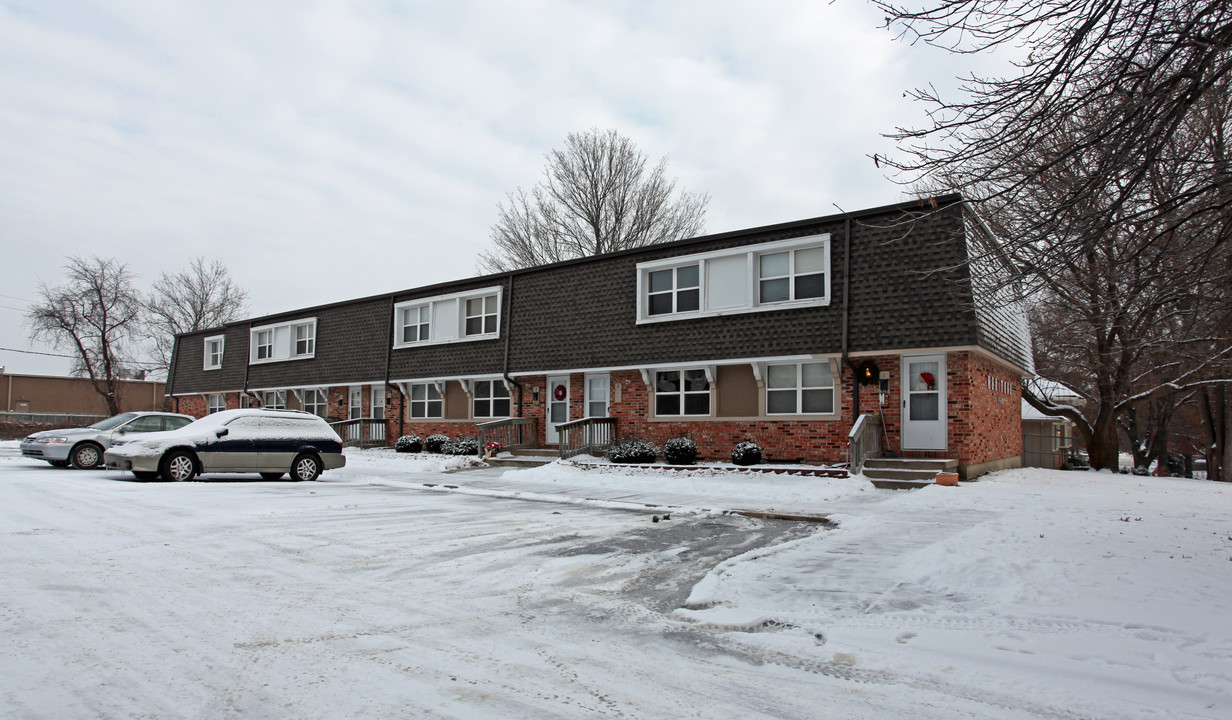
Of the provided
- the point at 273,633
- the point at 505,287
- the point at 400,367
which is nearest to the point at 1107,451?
the point at 505,287

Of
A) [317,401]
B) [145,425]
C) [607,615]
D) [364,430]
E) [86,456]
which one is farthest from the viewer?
[317,401]

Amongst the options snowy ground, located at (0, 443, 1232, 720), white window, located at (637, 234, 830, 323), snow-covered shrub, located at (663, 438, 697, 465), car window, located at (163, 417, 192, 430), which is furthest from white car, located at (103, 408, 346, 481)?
white window, located at (637, 234, 830, 323)

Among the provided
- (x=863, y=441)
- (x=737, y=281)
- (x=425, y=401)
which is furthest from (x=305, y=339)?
(x=863, y=441)

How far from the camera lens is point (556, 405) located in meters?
22.0

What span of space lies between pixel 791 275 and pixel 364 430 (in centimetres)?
1701

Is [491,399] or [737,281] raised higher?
[737,281]

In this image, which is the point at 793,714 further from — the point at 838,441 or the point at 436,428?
the point at 436,428

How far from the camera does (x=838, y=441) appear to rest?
16484 millimetres

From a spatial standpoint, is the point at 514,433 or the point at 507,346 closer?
the point at 514,433

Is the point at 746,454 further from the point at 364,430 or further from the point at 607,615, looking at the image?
the point at 364,430

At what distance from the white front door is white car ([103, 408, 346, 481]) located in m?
12.7

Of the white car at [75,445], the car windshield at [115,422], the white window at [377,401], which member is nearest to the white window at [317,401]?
the white window at [377,401]

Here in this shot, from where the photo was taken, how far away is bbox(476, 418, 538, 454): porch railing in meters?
A: 21.5

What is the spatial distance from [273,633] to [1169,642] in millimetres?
5653
